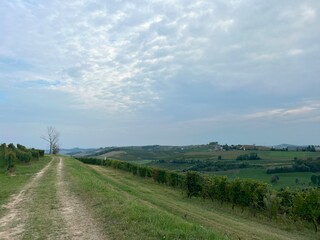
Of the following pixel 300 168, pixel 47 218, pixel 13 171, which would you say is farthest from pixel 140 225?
pixel 300 168

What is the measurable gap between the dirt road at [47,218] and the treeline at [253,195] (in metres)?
15.8

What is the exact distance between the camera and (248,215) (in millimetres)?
26344

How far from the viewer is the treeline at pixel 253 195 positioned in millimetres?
22391

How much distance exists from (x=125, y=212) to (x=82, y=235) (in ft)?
6.79

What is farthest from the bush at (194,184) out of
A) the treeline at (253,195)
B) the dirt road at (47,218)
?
the dirt road at (47,218)

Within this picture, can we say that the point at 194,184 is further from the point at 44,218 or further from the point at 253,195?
the point at 44,218

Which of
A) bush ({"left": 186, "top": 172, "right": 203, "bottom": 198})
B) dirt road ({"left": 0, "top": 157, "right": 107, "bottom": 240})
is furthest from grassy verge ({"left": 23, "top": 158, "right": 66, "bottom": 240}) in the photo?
bush ({"left": 186, "top": 172, "right": 203, "bottom": 198})

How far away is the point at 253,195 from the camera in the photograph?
27.0 meters

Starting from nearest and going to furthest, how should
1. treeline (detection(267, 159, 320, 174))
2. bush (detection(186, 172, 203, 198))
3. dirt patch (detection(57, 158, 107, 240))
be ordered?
dirt patch (detection(57, 158, 107, 240)), bush (detection(186, 172, 203, 198)), treeline (detection(267, 159, 320, 174))

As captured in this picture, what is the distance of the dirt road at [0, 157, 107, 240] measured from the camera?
9273mm

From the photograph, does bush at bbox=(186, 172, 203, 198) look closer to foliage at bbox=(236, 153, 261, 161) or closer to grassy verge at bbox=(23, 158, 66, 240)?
grassy verge at bbox=(23, 158, 66, 240)

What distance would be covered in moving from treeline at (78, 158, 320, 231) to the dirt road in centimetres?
1580

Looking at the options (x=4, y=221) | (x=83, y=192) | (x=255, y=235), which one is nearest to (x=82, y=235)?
(x=4, y=221)

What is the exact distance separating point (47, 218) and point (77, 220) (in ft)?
4.22
